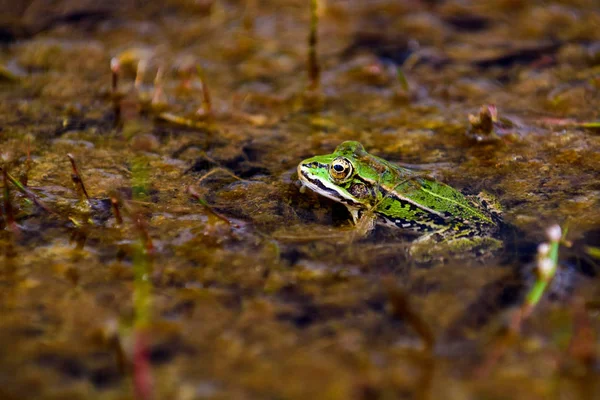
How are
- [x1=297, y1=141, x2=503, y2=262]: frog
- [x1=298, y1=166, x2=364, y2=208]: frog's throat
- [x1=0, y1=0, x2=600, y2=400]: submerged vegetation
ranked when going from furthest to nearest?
[x1=298, y1=166, x2=364, y2=208]: frog's throat
[x1=297, y1=141, x2=503, y2=262]: frog
[x1=0, y1=0, x2=600, y2=400]: submerged vegetation

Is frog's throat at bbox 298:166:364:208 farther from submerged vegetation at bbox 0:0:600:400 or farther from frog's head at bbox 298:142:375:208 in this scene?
submerged vegetation at bbox 0:0:600:400

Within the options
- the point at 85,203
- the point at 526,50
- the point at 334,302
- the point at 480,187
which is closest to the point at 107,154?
the point at 85,203

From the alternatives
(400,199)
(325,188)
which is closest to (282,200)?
(325,188)

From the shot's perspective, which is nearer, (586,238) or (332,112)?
(586,238)

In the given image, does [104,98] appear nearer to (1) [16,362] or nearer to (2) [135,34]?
(2) [135,34]

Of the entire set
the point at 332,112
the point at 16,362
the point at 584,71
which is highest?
the point at 584,71

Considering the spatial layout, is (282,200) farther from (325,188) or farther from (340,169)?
(340,169)

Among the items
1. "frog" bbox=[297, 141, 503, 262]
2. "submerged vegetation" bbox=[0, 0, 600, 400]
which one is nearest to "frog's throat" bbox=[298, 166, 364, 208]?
"frog" bbox=[297, 141, 503, 262]
